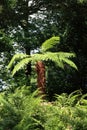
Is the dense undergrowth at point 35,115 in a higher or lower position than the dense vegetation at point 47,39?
higher

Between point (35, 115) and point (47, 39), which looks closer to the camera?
point (35, 115)

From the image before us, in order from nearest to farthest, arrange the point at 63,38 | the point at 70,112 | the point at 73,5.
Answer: the point at 70,112, the point at 73,5, the point at 63,38

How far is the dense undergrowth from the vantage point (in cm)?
799

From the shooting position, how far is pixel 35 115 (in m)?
8.66

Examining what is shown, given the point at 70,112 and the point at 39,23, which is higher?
the point at 70,112

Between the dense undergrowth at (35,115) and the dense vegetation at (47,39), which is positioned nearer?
the dense undergrowth at (35,115)

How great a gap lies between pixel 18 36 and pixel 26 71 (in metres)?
1.72

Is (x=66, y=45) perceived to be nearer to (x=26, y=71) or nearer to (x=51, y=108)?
(x=26, y=71)

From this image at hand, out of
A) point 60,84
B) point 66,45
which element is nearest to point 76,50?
point 66,45

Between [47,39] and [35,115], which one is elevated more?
[35,115]

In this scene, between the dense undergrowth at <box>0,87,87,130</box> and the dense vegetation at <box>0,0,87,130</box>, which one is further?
the dense vegetation at <box>0,0,87,130</box>

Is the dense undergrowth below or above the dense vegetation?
above

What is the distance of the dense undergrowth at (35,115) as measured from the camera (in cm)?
799

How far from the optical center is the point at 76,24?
20.2 m
